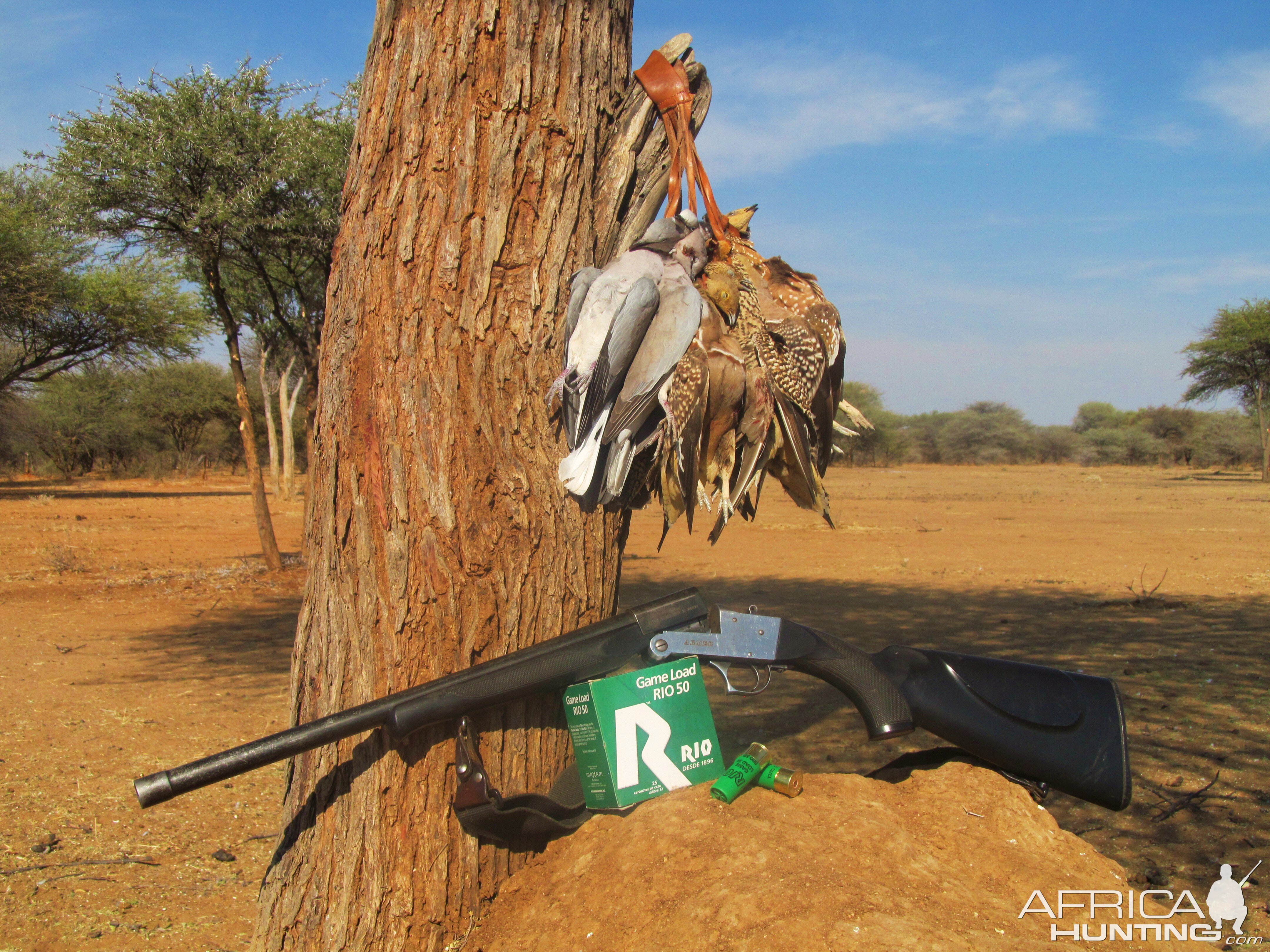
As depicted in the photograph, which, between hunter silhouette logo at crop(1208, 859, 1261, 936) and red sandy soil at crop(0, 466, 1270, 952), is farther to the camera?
red sandy soil at crop(0, 466, 1270, 952)

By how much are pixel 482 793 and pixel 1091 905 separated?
1.44 m

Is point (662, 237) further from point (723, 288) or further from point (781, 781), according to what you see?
point (781, 781)

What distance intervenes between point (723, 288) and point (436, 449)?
30.9 inches

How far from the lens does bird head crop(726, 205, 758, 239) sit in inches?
82.7

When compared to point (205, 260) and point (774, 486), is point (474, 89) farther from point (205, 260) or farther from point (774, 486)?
point (774, 486)

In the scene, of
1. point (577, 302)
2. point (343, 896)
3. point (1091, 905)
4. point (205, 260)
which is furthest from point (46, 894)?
point (205, 260)

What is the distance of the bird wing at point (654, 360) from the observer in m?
1.77

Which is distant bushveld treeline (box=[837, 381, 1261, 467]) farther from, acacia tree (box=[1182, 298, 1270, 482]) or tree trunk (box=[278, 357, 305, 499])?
tree trunk (box=[278, 357, 305, 499])

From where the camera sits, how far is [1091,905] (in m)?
1.89

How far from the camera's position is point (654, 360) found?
1.77m

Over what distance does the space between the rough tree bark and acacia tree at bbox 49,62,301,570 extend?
30.0 ft

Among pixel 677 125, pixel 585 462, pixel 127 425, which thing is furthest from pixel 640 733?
pixel 127 425

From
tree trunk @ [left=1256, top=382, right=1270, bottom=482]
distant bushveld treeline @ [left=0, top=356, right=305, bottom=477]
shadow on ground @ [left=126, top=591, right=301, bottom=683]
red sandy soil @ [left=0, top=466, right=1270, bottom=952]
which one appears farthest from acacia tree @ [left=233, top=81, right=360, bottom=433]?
tree trunk @ [left=1256, top=382, right=1270, bottom=482]

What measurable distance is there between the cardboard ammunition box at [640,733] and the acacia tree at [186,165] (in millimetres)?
9821
